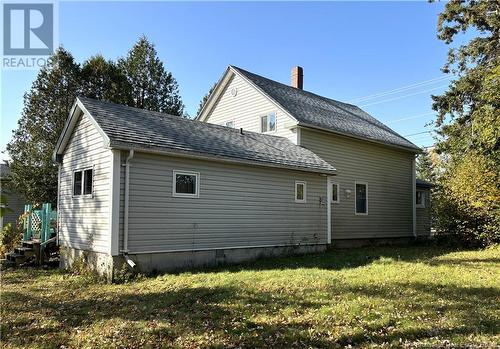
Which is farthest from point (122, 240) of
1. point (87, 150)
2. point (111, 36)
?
point (111, 36)

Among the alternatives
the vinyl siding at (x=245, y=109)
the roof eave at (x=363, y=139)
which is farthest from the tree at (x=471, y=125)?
the vinyl siding at (x=245, y=109)

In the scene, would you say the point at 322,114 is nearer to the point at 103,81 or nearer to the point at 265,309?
the point at 265,309

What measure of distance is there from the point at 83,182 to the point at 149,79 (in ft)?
79.7

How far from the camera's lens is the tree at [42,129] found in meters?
25.6

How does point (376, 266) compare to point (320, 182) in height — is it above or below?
below

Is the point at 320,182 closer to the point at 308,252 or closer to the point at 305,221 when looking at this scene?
the point at 305,221

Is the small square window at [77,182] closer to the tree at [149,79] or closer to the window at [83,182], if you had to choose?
the window at [83,182]

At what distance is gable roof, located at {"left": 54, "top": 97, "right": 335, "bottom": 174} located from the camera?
10.4 metres

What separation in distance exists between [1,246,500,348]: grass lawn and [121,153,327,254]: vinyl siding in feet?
4.27

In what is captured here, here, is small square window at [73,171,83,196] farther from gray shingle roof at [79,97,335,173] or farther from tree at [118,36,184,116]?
tree at [118,36,184,116]

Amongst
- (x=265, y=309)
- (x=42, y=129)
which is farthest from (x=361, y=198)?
(x=42, y=129)

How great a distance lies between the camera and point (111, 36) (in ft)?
38.2

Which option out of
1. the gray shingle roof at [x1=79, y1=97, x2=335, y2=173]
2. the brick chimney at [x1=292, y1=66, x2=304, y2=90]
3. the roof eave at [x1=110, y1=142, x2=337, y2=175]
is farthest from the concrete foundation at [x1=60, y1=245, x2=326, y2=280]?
the brick chimney at [x1=292, y1=66, x2=304, y2=90]

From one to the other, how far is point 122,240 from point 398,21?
1225 centimetres
